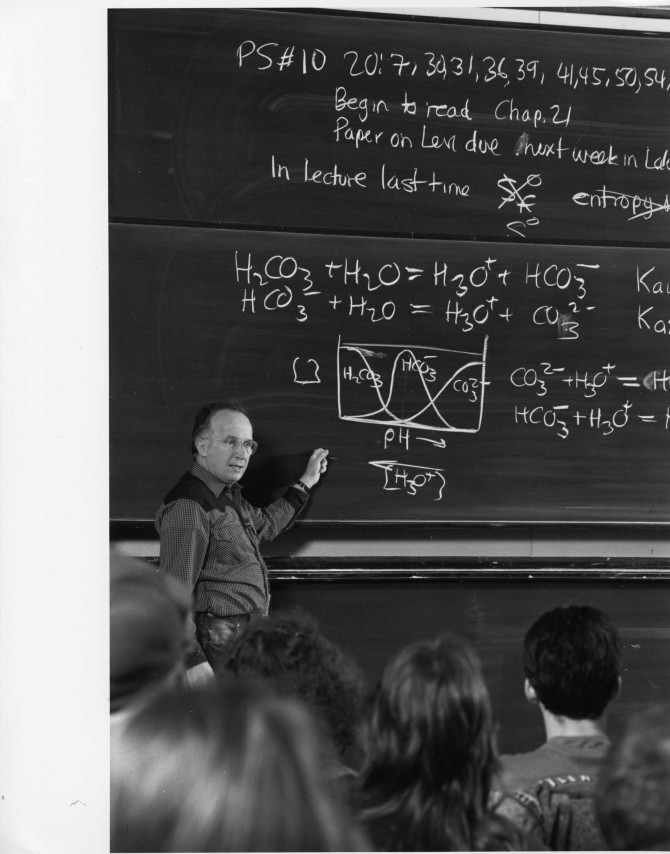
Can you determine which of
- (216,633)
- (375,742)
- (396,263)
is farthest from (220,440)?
(375,742)

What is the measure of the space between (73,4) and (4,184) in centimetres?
64

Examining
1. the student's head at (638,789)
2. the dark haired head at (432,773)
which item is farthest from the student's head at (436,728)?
the student's head at (638,789)

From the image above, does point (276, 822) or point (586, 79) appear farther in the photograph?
point (586, 79)

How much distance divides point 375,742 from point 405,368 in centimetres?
125

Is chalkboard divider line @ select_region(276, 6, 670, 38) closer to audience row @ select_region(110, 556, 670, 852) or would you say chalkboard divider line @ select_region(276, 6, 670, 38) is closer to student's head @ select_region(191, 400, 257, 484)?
student's head @ select_region(191, 400, 257, 484)

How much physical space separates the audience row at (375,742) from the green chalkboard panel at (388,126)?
135 cm

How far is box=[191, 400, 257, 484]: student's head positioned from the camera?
341 cm

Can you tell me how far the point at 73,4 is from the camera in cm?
331

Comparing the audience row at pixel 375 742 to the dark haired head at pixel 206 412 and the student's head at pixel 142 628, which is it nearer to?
the student's head at pixel 142 628

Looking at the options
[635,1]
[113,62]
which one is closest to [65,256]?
[113,62]

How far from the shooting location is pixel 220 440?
11.2 feet

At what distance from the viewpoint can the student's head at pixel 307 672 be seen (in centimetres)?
306

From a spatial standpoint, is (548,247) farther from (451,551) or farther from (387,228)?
(451,551)

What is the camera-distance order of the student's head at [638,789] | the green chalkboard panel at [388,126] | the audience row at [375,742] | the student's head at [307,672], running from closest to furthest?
1. the audience row at [375,742]
2. the student's head at [638,789]
3. the student's head at [307,672]
4. the green chalkboard panel at [388,126]
